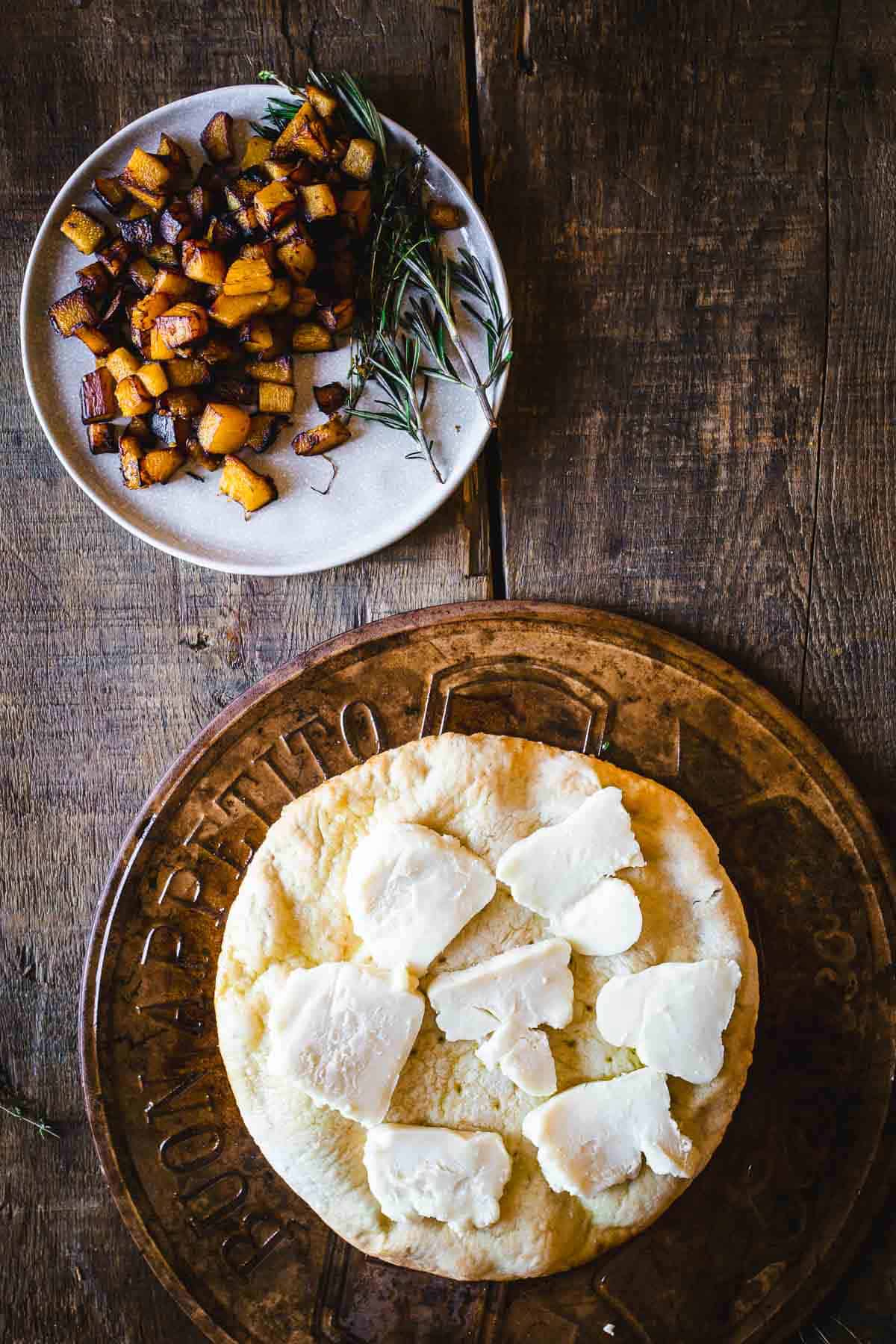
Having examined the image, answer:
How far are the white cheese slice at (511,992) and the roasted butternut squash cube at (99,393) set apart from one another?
4.76 ft

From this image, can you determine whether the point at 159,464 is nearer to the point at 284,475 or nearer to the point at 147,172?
the point at 284,475

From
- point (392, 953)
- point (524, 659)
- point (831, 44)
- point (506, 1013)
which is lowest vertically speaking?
point (506, 1013)

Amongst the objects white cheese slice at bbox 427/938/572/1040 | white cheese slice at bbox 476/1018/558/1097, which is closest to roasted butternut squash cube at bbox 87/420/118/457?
white cheese slice at bbox 427/938/572/1040

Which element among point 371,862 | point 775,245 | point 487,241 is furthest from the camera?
point 775,245

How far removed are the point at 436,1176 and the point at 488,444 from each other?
1605mm

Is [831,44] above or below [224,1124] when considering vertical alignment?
above

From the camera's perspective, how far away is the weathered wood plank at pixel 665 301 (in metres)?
2.28

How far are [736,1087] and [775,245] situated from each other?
75.8 inches

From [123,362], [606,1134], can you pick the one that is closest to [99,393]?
[123,362]

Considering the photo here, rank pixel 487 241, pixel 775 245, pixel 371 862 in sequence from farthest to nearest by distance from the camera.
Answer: pixel 775 245 < pixel 487 241 < pixel 371 862

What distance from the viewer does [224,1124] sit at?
87.5 inches

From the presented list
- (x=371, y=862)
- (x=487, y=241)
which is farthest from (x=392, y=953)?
(x=487, y=241)

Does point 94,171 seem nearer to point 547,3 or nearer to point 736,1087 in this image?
point 547,3

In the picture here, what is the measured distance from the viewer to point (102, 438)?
7.16ft
